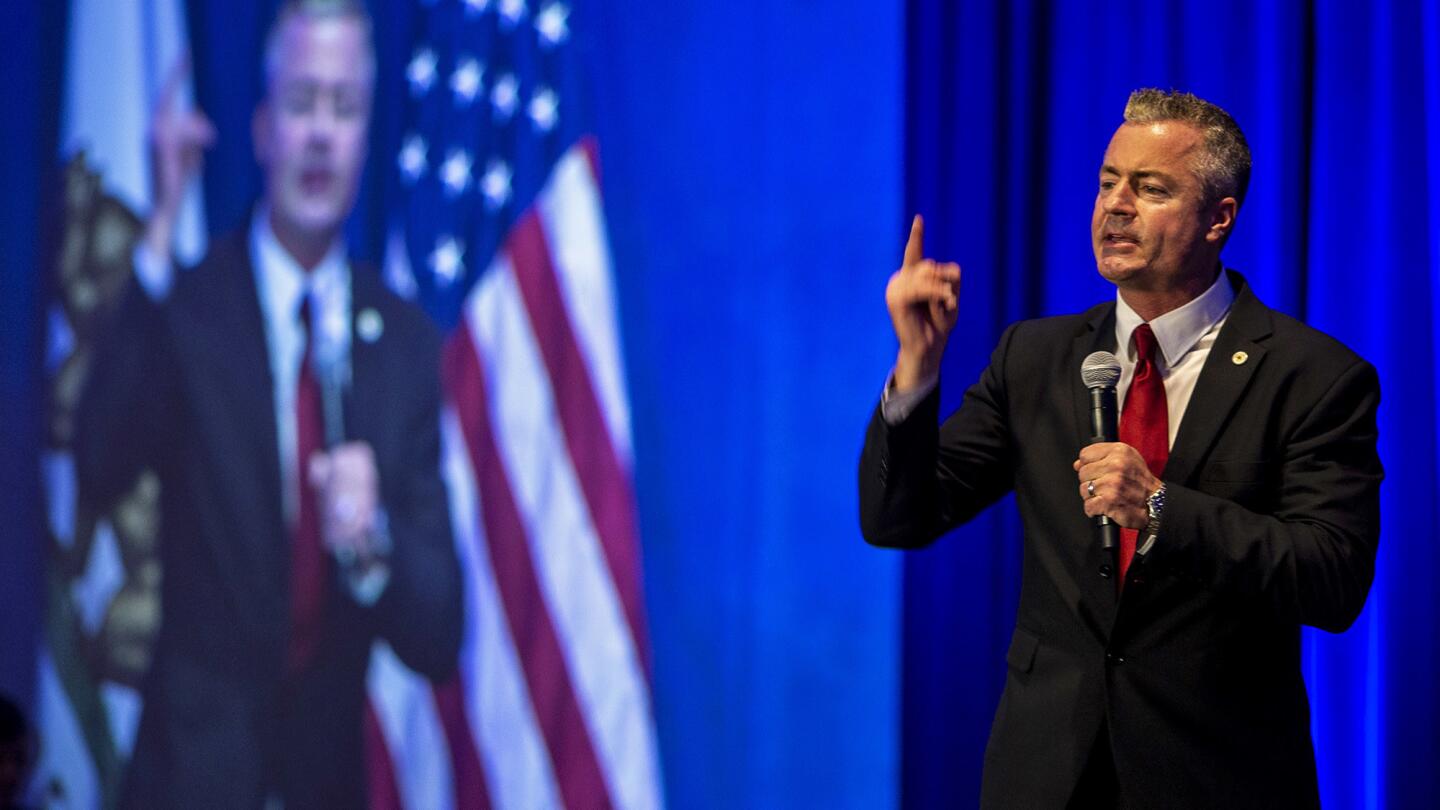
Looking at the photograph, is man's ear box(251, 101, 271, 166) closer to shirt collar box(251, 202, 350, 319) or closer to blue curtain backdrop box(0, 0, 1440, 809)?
blue curtain backdrop box(0, 0, 1440, 809)

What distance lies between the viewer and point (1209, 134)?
1.98m

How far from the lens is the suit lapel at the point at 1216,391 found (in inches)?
71.1

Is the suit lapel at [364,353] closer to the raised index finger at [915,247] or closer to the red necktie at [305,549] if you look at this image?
the red necktie at [305,549]

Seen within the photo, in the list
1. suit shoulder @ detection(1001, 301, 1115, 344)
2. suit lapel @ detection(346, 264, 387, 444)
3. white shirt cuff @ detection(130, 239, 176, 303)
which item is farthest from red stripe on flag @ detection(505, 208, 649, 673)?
suit shoulder @ detection(1001, 301, 1115, 344)

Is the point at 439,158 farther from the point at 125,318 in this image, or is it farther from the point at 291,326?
the point at 125,318

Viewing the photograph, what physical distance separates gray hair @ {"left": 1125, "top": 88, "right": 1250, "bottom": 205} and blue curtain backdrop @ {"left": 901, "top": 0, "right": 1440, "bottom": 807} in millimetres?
1073

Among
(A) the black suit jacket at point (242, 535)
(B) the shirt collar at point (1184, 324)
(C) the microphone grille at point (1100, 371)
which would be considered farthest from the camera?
(A) the black suit jacket at point (242, 535)

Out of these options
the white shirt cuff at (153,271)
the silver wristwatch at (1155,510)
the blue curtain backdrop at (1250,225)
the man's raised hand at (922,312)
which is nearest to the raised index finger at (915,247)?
the man's raised hand at (922,312)

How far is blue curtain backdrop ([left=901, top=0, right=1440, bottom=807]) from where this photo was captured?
9.35ft

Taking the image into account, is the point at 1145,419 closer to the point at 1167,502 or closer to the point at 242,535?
the point at 1167,502

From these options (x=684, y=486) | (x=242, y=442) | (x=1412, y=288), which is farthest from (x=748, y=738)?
(x=1412, y=288)

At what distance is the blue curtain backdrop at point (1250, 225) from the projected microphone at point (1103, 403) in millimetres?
1331

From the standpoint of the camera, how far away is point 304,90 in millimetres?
3691

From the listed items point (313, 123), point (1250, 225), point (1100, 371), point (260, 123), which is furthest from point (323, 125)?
point (1100, 371)
